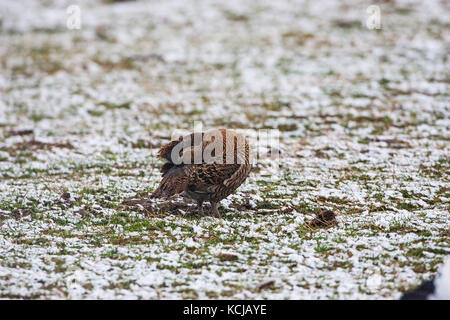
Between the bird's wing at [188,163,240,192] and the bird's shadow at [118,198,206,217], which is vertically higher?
the bird's wing at [188,163,240,192]

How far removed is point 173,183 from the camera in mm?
7199

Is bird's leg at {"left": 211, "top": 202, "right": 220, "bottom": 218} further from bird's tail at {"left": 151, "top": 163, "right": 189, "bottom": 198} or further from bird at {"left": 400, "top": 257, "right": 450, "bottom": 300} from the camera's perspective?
bird at {"left": 400, "top": 257, "right": 450, "bottom": 300}

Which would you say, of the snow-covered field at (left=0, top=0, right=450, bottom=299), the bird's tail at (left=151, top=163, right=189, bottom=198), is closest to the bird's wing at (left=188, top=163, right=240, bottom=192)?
the bird's tail at (left=151, top=163, right=189, bottom=198)

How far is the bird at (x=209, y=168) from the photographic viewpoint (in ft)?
23.0

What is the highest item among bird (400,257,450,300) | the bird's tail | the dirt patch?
the bird's tail

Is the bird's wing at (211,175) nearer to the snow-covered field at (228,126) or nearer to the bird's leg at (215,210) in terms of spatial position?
the bird's leg at (215,210)

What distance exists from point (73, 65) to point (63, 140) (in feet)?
21.9

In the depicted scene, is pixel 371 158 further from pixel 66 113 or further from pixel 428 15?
pixel 428 15

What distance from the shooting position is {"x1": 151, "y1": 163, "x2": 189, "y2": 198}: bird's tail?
7.11 meters

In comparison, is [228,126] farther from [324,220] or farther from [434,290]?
[434,290]

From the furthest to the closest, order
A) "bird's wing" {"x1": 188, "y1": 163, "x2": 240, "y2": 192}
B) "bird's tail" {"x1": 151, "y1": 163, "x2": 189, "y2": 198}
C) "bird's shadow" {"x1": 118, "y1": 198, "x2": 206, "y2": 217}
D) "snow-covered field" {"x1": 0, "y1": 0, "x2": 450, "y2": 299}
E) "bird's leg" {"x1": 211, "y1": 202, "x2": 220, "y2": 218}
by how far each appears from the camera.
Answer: "bird's shadow" {"x1": 118, "y1": 198, "x2": 206, "y2": 217}
"bird's leg" {"x1": 211, "y1": 202, "x2": 220, "y2": 218}
"bird's tail" {"x1": 151, "y1": 163, "x2": 189, "y2": 198}
"bird's wing" {"x1": 188, "y1": 163, "x2": 240, "y2": 192}
"snow-covered field" {"x1": 0, "y1": 0, "x2": 450, "y2": 299}

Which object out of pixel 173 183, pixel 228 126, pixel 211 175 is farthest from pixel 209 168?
pixel 228 126

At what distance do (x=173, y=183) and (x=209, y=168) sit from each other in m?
0.62

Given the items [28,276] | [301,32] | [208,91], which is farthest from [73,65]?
[28,276]
